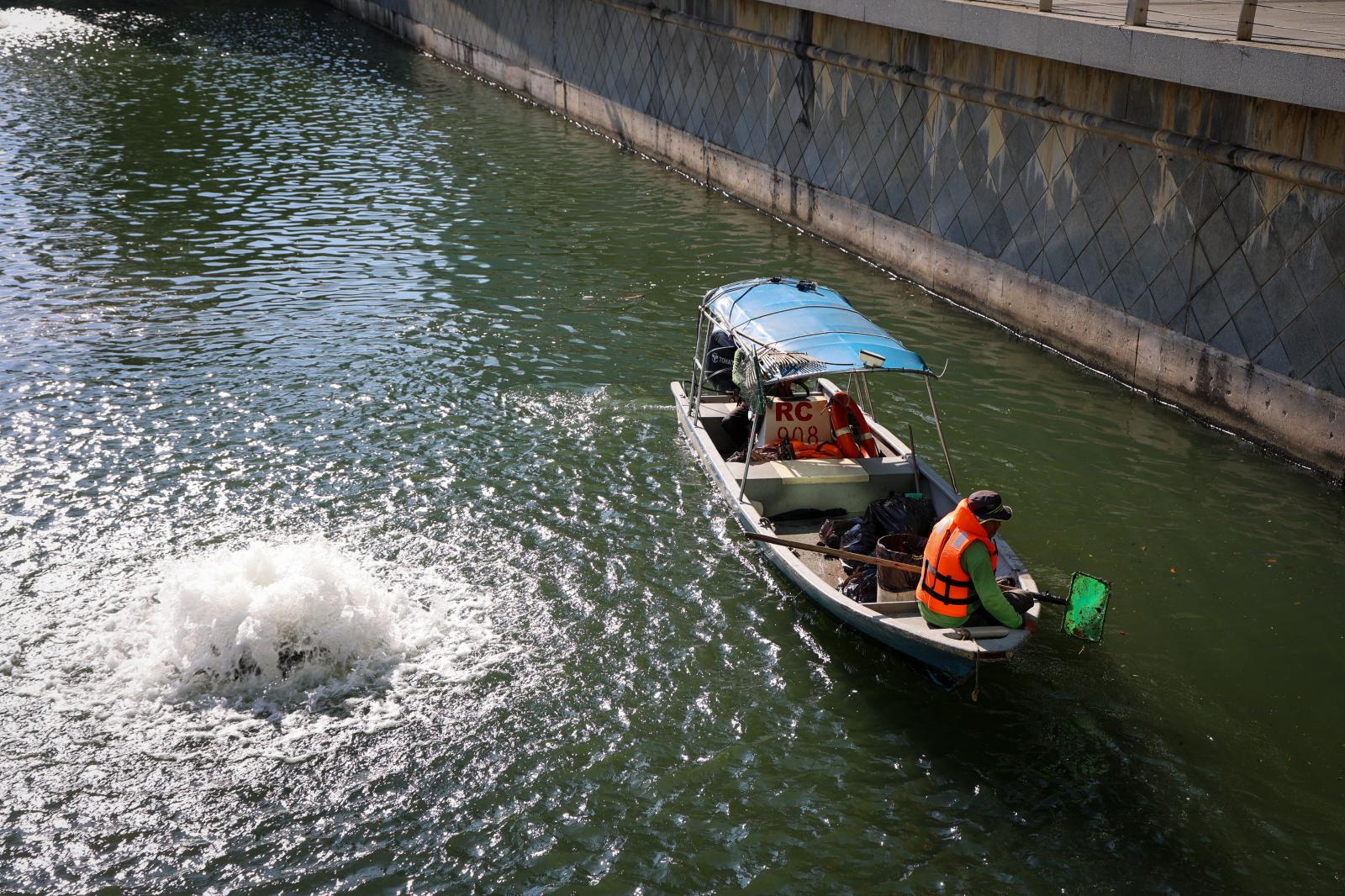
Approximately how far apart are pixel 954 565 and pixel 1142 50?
28.0 feet

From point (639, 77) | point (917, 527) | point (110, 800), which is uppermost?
point (639, 77)

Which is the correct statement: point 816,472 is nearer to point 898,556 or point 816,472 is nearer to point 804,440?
point 804,440

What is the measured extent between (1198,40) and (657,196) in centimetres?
1386

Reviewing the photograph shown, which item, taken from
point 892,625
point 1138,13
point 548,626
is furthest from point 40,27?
point 892,625

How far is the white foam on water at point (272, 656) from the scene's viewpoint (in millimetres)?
9445

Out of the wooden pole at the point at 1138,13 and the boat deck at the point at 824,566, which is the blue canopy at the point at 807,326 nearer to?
the boat deck at the point at 824,566

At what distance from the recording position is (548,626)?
10.9 m

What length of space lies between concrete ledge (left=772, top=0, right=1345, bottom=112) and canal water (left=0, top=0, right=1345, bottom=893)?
4.09 meters

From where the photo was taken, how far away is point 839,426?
43.4 ft

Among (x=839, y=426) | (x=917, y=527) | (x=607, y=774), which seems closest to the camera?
(x=607, y=774)

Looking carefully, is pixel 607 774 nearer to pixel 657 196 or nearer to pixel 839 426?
pixel 839 426

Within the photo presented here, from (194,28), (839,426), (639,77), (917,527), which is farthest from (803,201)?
(194,28)

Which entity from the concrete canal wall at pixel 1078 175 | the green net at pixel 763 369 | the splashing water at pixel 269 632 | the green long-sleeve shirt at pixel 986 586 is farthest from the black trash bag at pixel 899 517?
the concrete canal wall at pixel 1078 175

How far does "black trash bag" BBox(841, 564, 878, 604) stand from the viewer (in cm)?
1080
